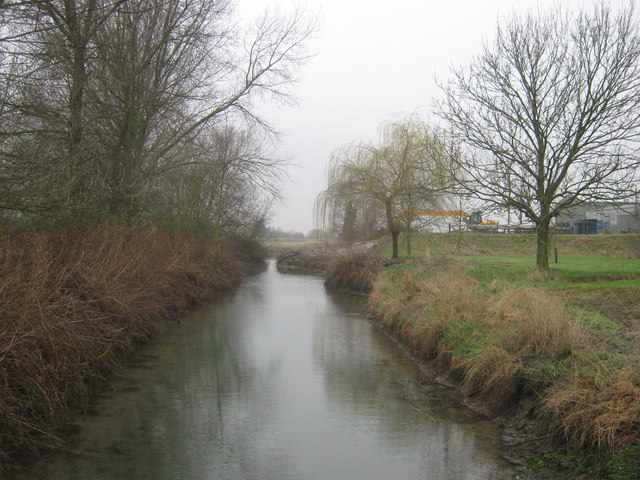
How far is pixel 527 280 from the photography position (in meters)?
15.4

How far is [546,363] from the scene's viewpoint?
7137 mm

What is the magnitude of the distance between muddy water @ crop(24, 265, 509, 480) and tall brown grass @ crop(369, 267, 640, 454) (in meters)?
0.58

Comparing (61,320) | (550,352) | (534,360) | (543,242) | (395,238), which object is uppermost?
(395,238)

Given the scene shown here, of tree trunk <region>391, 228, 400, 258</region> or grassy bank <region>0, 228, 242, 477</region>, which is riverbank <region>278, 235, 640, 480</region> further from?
tree trunk <region>391, 228, 400, 258</region>

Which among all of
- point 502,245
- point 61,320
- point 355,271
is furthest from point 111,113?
point 502,245

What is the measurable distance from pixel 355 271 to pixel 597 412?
1964cm

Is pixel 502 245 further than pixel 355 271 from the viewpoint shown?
Yes

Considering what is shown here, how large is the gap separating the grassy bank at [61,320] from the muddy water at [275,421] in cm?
39

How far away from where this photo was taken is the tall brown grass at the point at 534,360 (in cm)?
561

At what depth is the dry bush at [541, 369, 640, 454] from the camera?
526cm

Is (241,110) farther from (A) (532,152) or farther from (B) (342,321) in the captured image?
(A) (532,152)

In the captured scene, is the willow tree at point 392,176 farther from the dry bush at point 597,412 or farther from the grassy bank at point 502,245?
the dry bush at point 597,412

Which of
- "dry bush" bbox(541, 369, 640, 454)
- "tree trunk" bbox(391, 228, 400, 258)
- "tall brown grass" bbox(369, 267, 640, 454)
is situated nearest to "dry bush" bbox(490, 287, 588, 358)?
"tall brown grass" bbox(369, 267, 640, 454)

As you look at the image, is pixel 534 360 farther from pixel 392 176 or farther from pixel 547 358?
pixel 392 176
